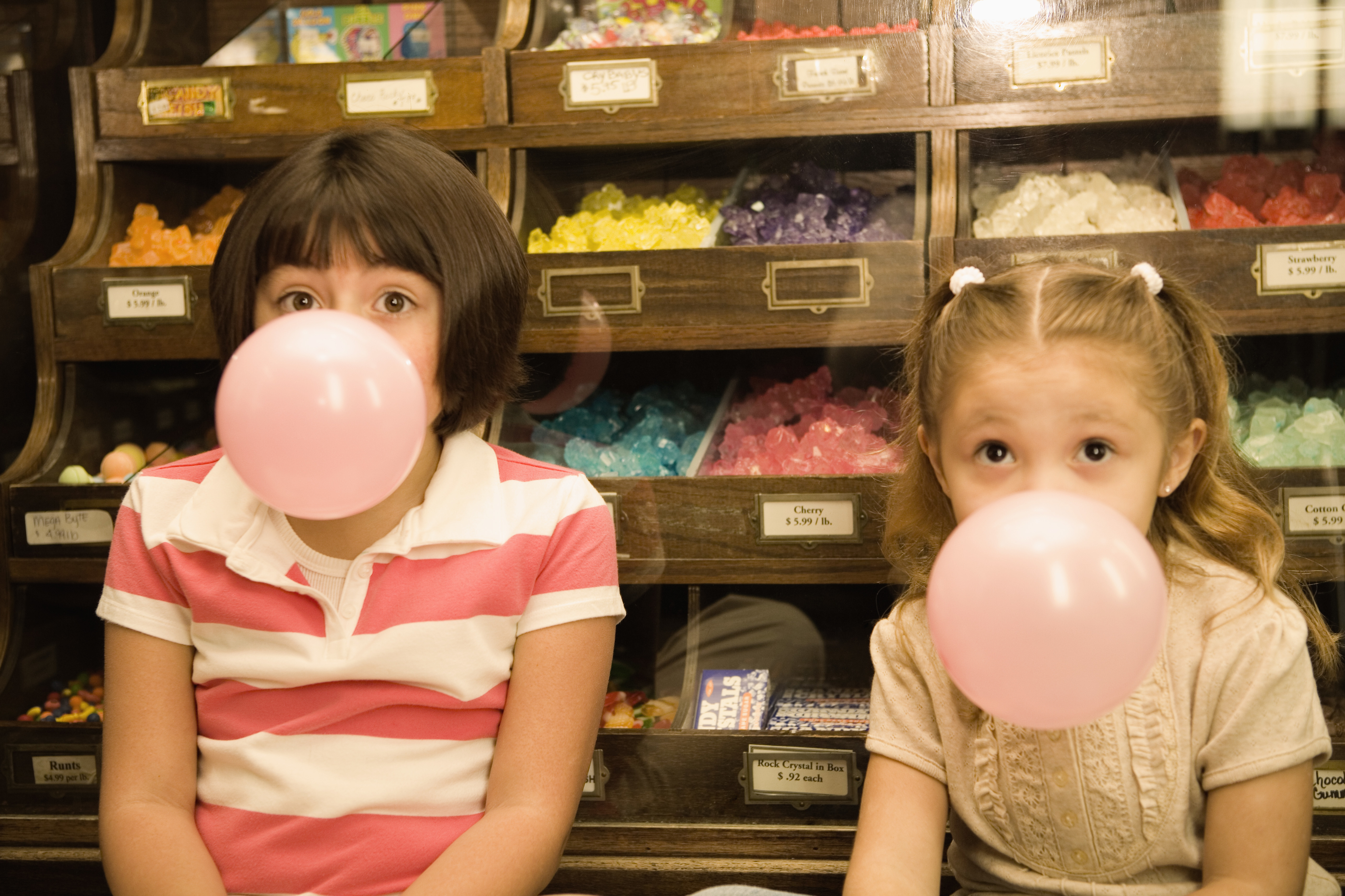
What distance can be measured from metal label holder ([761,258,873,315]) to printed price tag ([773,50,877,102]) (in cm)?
29

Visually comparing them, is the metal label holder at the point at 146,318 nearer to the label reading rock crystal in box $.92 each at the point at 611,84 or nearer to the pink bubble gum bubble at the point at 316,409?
the label reading rock crystal in box $.92 each at the point at 611,84

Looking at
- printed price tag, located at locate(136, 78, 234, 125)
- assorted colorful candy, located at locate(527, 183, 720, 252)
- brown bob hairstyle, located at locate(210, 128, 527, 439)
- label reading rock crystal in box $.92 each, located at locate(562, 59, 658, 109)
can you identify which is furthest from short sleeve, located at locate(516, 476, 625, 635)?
printed price tag, located at locate(136, 78, 234, 125)

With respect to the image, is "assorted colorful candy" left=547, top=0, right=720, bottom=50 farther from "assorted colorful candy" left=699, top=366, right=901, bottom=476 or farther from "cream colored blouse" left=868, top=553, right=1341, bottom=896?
"cream colored blouse" left=868, top=553, right=1341, bottom=896

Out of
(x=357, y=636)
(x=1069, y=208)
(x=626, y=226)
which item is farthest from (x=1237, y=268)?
(x=357, y=636)

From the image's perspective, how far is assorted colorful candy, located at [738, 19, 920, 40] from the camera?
182 cm

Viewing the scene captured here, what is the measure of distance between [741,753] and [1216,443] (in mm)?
874

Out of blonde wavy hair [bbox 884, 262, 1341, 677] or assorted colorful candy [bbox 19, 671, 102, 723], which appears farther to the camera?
assorted colorful candy [bbox 19, 671, 102, 723]

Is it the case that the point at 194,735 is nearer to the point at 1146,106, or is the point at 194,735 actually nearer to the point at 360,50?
the point at 360,50

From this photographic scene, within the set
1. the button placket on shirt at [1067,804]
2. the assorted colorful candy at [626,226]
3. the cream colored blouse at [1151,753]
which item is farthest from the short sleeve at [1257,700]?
the assorted colorful candy at [626,226]

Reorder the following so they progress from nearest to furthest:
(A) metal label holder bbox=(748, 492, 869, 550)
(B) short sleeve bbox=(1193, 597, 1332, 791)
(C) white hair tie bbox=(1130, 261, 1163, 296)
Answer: (B) short sleeve bbox=(1193, 597, 1332, 791), (C) white hair tie bbox=(1130, 261, 1163, 296), (A) metal label holder bbox=(748, 492, 869, 550)

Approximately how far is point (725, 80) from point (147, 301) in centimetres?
110

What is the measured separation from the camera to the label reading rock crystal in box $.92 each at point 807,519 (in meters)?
1.76

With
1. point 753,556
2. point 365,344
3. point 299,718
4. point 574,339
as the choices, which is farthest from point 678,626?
point 365,344

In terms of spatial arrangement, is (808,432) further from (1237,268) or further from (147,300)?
(147,300)
